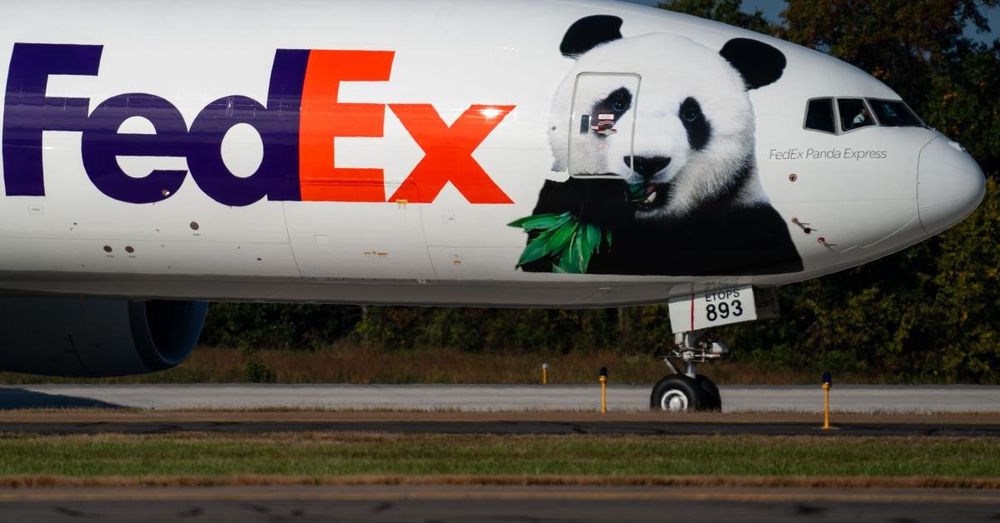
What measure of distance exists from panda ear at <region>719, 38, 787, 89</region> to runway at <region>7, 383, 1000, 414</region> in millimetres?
9241

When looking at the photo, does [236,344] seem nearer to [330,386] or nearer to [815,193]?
[330,386]

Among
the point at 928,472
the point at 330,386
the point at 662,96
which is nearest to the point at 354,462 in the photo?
the point at 928,472

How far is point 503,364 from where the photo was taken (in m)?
45.6

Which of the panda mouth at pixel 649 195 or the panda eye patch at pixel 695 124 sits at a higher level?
the panda eye patch at pixel 695 124

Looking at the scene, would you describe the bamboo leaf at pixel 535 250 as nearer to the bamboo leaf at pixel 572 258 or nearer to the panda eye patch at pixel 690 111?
the bamboo leaf at pixel 572 258

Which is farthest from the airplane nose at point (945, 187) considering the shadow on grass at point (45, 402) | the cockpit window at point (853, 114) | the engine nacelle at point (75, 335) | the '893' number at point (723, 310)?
the shadow on grass at point (45, 402)

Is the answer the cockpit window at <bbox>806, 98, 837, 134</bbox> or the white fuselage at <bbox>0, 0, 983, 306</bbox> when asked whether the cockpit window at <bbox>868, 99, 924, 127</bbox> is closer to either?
the white fuselage at <bbox>0, 0, 983, 306</bbox>

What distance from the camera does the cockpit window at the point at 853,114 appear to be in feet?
72.0

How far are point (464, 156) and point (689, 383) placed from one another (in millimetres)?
4375

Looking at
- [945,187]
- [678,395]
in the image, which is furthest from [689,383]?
[945,187]

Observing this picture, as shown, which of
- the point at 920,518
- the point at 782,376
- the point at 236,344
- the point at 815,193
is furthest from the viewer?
the point at 236,344

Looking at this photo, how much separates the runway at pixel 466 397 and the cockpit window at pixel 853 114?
30.1 feet

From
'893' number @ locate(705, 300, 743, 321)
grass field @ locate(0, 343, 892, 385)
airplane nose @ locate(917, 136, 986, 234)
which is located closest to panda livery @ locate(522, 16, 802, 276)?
'893' number @ locate(705, 300, 743, 321)

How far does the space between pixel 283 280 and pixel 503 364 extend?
22882 millimetres
